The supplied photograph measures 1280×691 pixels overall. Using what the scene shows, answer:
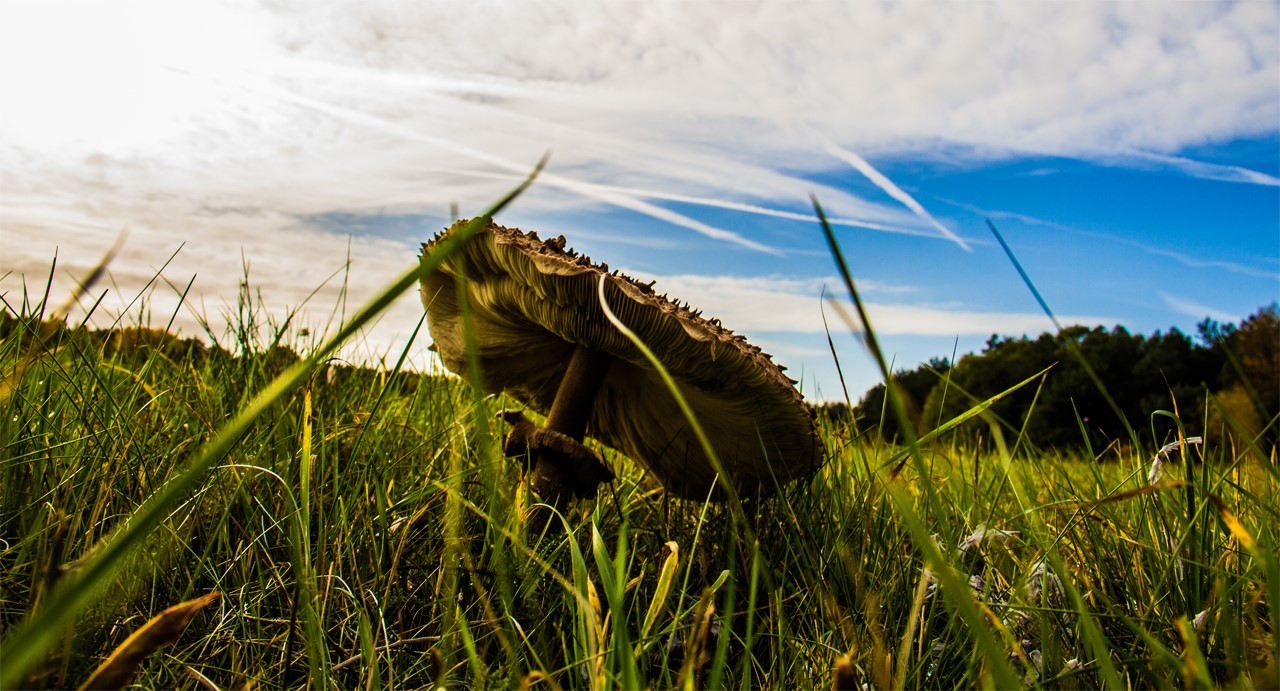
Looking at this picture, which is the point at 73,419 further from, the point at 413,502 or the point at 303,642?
the point at 303,642

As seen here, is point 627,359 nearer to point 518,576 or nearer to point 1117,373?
point 518,576

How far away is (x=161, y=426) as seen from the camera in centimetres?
366

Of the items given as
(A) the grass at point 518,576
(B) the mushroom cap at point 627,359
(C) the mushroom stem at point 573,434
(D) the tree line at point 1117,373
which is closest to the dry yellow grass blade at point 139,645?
(A) the grass at point 518,576

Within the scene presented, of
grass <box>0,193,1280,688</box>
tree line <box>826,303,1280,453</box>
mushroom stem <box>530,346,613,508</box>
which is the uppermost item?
tree line <box>826,303,1280,453</box>

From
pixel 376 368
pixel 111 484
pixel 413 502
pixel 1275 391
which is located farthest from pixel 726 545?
pixel 1275 391

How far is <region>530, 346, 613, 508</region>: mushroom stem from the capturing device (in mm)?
3575

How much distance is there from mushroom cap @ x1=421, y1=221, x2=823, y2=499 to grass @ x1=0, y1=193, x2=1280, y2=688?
1.39ft

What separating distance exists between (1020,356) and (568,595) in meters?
56.3

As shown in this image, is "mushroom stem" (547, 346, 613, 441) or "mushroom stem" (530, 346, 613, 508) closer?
"mushroom stem" (530, 346, 613, 508)

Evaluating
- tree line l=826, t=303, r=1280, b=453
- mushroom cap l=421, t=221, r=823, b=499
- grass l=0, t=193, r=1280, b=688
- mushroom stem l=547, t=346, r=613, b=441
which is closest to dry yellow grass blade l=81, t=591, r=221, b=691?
grass l=0, t=193, r=1280, b=688

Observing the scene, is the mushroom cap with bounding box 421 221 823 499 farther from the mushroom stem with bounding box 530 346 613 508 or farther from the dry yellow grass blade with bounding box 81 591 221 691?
the dry yellow grass blade with bounding box 81 591 221 691

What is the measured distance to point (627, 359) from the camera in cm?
361

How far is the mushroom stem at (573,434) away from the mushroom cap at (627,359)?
0.60 feet

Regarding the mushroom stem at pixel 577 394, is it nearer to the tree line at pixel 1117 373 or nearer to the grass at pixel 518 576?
the grass at pixel 518 576
